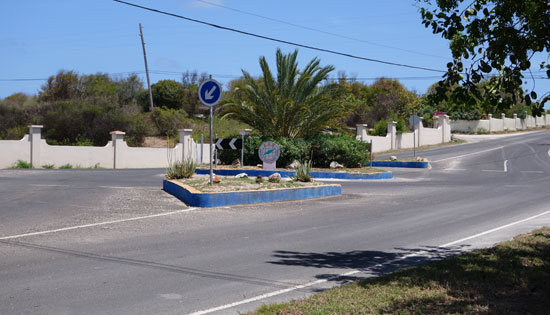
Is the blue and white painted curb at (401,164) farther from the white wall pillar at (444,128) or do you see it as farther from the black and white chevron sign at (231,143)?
the white wall pillar at (444,128)

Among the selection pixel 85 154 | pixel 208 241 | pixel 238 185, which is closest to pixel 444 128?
pixel 85 154

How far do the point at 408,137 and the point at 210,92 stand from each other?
128ft

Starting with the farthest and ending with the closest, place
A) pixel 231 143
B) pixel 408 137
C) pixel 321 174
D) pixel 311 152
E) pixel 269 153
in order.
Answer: pixel 408 137 → pixel 311 152 → pixel 321 174 → pixel 269 153 → pixel 231 143

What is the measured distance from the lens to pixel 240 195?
46.6ft

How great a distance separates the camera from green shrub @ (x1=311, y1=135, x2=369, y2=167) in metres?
26.2

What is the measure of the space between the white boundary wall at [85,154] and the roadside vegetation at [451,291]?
21.2 metres

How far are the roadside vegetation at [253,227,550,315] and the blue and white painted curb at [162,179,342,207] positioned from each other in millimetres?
6783

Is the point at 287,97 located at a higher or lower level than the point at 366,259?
higher

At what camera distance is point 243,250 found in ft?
29.3

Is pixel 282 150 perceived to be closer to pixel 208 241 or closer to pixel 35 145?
pixel 35 145

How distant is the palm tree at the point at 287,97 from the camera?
2638 cm

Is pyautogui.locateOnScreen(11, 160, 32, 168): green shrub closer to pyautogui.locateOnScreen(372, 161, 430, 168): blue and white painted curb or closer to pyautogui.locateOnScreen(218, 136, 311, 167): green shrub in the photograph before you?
pyautogui.locateOnScreen(218, 136, 311, 167): green shrub

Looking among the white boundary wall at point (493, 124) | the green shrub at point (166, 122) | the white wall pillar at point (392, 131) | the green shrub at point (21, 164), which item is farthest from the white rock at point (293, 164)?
the white boundary wall at point (493, 124)

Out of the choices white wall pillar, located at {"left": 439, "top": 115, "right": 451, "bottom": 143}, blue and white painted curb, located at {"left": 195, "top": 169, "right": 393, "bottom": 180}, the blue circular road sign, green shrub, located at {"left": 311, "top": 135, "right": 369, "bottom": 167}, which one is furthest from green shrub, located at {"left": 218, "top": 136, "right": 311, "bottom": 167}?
white wall pillar, located at {"left": 439, "top": 115, "right": 451, "bottom": 143}
